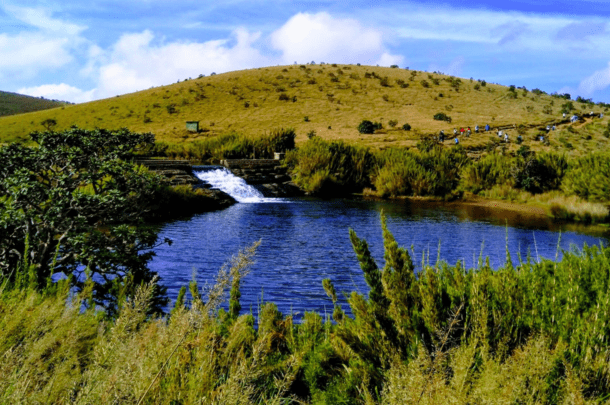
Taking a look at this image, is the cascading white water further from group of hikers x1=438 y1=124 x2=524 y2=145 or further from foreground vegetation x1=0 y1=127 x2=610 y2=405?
group of hikers x1=438 y1=124 x2=524 y2=145

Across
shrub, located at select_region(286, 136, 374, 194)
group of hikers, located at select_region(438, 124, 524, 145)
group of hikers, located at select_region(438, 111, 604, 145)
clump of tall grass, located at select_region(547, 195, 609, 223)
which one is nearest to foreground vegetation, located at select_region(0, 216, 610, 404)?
clump of tall grass, located at select_region(547, 195, 609, 223)

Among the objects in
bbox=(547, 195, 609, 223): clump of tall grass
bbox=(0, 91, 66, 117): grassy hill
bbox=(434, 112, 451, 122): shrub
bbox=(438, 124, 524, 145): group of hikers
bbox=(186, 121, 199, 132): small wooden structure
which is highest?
bbox=(0, 91, 66, 117): grassy hill

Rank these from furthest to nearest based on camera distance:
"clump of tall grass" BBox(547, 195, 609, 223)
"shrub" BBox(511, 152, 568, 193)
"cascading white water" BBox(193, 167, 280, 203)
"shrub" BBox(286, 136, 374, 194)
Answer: "shrub" BBox(286, 136, 374, 194) → "cascading white water" BBox(193, 167, 280, 203) → "shrub" BBox(511, 152, 568, 193) → "clump of tall grass" BBox(547, 195, 609, 223)

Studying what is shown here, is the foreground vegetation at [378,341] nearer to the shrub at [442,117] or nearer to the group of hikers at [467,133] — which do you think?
the group of hikers at [467,133]

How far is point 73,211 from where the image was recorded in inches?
274

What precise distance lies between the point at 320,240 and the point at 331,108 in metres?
52.7

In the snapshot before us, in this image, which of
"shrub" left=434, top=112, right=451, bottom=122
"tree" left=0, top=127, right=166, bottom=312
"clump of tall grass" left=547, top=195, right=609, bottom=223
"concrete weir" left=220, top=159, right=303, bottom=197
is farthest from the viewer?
"shrub" left=434, top=112, right=451, bottom=122

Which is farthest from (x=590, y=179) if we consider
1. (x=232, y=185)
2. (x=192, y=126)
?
(x=192, y=126)

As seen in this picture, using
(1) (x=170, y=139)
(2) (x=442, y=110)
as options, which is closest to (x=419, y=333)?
(1) (x=170, y=139)

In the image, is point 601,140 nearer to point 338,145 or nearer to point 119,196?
point 338,145

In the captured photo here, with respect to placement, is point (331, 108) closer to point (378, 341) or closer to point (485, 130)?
point (485, 130)

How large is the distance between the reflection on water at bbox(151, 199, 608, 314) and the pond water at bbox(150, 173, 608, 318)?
2 cm

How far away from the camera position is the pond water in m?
10.3

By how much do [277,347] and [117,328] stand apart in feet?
7.69
